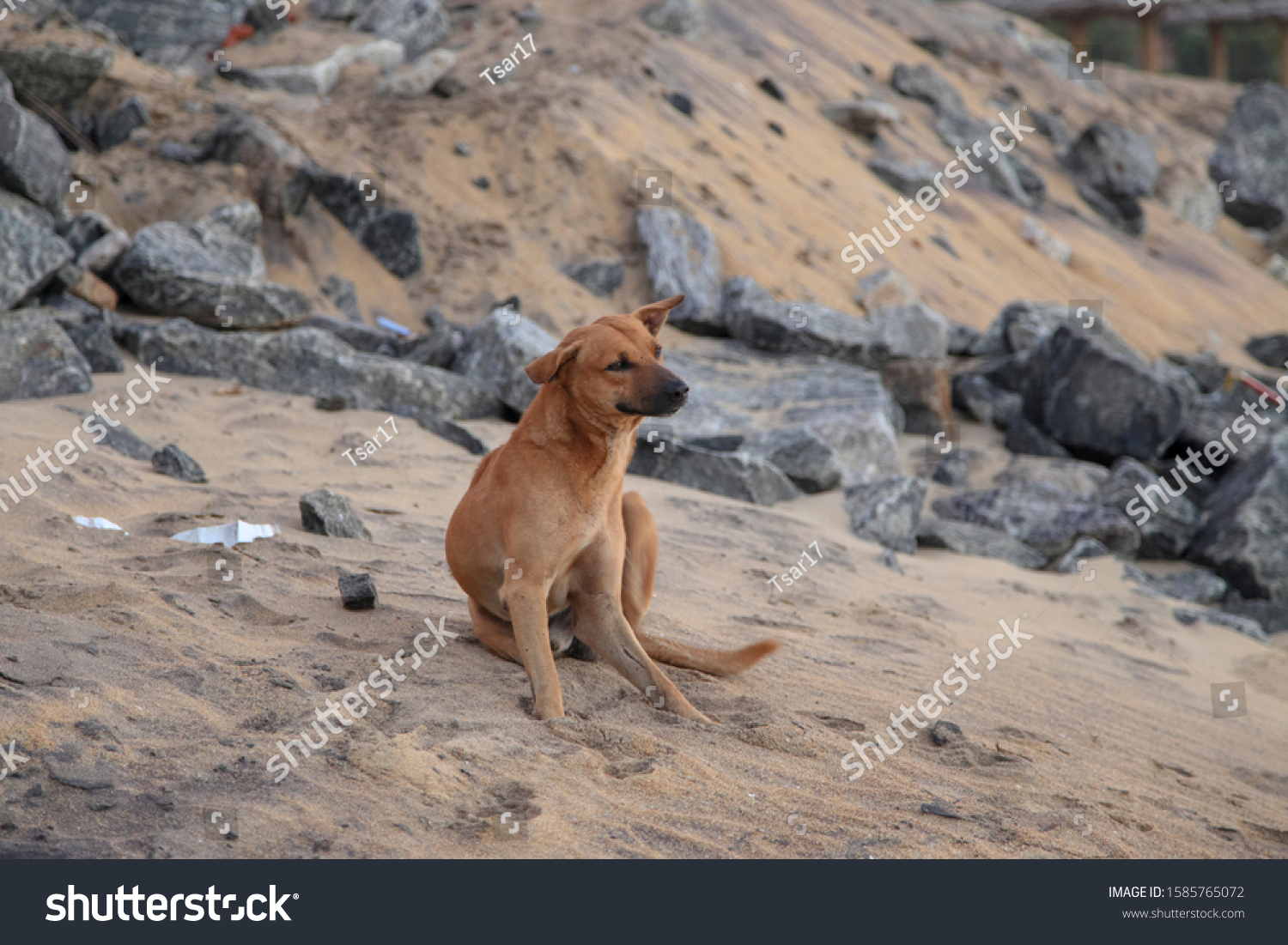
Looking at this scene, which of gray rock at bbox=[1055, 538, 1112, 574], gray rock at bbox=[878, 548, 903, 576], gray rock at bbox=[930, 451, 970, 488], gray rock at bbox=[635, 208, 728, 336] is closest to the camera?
gray rock at bbox=[878, 548, 903, 576]

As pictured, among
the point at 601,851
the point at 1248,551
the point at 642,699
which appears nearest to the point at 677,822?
the point at 601,851

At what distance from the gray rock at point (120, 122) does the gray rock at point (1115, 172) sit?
64.1ft

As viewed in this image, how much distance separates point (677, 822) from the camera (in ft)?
10.4

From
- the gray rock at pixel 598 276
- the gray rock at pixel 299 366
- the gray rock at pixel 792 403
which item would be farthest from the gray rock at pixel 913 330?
the gray rock at pixel 299 366

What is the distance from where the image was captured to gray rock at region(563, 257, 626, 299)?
12438 millimetres

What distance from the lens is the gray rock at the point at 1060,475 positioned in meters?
10.0

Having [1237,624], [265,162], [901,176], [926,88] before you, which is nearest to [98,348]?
[265,162]

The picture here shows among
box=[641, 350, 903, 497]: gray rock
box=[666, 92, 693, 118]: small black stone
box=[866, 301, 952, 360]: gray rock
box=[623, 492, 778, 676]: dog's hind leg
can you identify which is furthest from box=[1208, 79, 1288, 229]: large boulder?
box=[623, 492, 778, 676]: dog's hind leg

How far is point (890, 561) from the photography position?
749cm

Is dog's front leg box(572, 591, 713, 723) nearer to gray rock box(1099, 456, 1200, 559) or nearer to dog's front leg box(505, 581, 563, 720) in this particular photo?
dog's front leg box(505, 581, 563, 720)

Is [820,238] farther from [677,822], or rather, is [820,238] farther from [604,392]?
[677,822]

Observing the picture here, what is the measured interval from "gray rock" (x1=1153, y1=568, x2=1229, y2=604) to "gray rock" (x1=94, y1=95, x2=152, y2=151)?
435 inches

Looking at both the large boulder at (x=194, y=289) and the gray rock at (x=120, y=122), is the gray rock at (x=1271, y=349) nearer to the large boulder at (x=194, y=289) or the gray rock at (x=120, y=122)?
the large boulder at (x=194, y=289)

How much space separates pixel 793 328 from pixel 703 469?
394 cm
